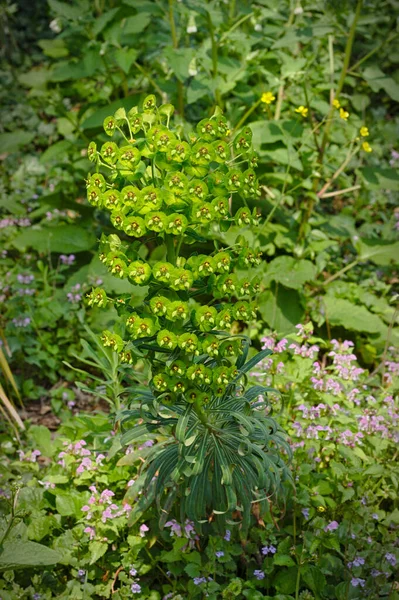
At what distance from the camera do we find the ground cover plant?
1.78m

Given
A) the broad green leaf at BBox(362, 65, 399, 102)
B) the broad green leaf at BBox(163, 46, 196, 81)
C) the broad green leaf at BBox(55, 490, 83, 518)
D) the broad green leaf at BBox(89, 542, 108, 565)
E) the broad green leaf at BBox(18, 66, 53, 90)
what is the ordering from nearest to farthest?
the broad green leaf at BBox(89, 542, 108, 565) < the broad green leaf at BBox(55, 490, 83, 518) < the broad green leaf at BBox(163, 46, 196, 81) < the broad green leaf at BBox(362, 65, 399, 102) < the broad green leaf at BBox(18, 66, 53, 90)

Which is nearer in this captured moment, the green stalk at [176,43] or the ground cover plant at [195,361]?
the ground cover plant at [195,361]

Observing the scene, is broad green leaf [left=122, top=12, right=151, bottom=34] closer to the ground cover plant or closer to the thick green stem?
the ground cover plant

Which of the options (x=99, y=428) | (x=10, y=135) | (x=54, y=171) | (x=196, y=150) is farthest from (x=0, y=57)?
(x=196, y=150)

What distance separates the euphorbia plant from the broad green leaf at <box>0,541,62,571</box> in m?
0.34

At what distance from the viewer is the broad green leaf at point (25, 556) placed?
177 cm

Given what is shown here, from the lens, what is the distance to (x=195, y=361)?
201cm

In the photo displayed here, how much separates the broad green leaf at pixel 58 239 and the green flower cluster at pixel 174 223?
1.78m

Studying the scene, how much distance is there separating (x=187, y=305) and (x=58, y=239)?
6.58 ft

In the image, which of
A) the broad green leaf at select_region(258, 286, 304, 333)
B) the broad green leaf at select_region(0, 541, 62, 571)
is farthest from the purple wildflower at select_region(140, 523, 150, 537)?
the broad green leaf at select_region(258, 286, 304, 333)

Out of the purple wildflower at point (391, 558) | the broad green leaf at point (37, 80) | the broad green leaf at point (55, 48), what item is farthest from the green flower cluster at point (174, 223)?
the broad green leaf at point (55, 48)

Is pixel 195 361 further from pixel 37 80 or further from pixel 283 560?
pixel 37 80

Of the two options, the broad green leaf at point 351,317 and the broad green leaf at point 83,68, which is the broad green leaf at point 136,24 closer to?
the broad green leaf at point 83,68

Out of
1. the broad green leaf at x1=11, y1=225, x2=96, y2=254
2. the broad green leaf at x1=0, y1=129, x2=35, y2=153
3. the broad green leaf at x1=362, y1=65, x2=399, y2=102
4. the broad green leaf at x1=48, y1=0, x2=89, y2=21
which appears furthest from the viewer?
the broad green leaf at x1=0, y1=129, x2=35, y2=153
